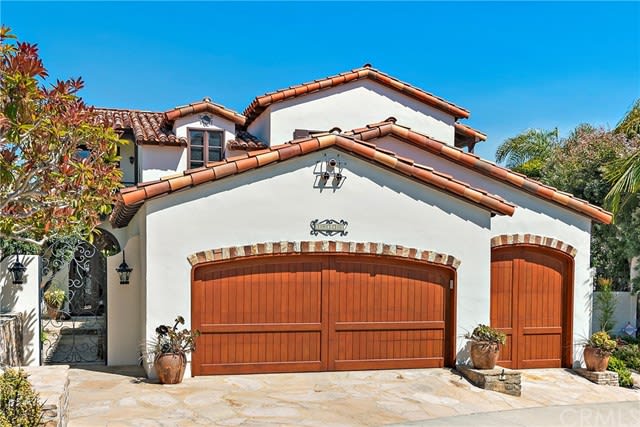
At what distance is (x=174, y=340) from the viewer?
1016cm

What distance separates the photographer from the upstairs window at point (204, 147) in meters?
18.7

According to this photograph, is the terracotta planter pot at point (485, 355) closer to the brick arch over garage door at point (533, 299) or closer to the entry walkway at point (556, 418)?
the entry walkway at point (556, 418)

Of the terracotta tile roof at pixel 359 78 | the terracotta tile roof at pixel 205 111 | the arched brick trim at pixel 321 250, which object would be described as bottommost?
the arched brick trim at pixel 321 250

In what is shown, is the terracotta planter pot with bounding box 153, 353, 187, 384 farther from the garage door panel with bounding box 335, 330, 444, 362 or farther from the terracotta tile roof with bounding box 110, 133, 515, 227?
the garage door panel with bounding box 335, 330, 444, 362

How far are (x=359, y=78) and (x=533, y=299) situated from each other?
9.59m

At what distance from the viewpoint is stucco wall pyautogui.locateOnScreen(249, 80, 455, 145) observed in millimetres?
18109

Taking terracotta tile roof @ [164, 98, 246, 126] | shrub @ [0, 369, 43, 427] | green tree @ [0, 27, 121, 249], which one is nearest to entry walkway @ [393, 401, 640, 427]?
shrub @ [0, 369, 43, 427]

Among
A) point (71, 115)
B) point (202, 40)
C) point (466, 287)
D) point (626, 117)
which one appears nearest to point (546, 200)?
point (466, 287)

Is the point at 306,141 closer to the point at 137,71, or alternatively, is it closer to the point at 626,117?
the point at 137,71

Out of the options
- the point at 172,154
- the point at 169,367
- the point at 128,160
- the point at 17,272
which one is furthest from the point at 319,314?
the point at 128,160

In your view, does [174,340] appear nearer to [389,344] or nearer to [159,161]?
[389,344]

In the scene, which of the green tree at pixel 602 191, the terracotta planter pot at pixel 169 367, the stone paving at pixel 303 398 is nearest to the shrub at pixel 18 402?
the stone paving at pixel 303 398

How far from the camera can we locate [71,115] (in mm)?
6188

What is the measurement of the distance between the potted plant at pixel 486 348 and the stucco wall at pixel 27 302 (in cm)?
996
